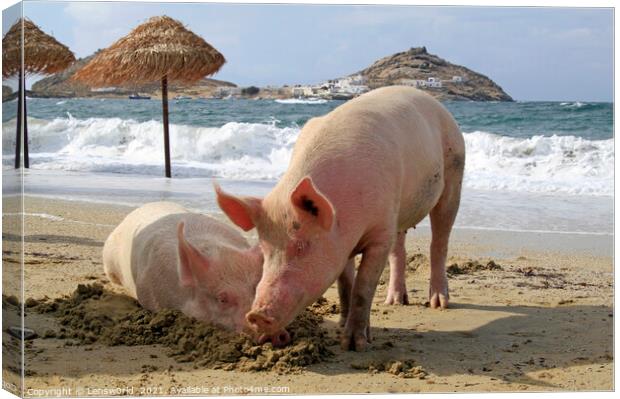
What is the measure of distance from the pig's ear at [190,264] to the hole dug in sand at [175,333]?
266mm

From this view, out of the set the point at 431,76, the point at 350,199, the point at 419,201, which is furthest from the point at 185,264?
the point at 431,76

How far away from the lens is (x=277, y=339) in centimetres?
549

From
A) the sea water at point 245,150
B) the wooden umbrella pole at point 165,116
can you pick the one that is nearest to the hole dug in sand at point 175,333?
the sea water at point 245,150

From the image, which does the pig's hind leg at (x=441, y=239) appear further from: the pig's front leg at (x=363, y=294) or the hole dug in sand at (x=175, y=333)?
the pig's front leg at (x=363, y=294)

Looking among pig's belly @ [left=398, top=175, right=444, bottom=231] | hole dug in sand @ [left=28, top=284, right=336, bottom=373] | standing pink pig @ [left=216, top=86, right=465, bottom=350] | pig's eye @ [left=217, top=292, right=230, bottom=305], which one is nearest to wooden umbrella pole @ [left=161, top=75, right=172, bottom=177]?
hole dug in sand @ [left=28, top=284, right=336, bottom=373]

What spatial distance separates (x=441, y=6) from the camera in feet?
18.7

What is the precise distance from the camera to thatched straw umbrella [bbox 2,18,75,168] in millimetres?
5051

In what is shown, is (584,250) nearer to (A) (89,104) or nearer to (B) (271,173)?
(B) (271,173)

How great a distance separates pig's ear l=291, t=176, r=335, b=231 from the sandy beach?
34.1 inches

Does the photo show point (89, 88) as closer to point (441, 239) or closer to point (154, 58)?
point (154, 58)

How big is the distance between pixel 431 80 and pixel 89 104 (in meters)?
2.17

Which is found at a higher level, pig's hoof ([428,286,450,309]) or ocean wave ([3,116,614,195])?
A: ocean wave ([3,116,614,195])

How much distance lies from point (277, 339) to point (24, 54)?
76.1 inches

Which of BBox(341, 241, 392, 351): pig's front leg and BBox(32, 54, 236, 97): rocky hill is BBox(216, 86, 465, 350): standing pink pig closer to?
BBox(341, 241, 392, 351): pig's front leg
